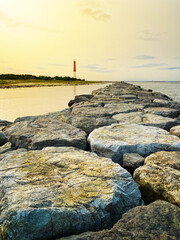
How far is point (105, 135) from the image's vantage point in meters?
2.71

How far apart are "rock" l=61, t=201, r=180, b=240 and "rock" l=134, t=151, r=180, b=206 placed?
262 millimetres

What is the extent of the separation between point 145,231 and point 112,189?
393 mm

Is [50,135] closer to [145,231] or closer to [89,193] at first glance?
[89,193]

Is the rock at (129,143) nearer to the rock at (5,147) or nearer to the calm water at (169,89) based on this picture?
the rock at (5,147)

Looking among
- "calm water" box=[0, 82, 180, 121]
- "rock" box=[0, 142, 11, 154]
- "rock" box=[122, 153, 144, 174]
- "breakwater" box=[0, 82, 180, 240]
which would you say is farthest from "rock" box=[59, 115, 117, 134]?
"calm water" box=[0, 82, 180, 121]

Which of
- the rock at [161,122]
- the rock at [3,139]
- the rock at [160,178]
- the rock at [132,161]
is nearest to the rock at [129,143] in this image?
the rock at [132,161]

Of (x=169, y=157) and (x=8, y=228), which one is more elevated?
(x=169, y=157)

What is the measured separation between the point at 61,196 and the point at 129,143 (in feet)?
4.08

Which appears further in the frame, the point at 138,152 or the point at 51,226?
the point at 138,152

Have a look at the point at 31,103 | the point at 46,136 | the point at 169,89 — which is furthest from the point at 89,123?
the point at 169,89

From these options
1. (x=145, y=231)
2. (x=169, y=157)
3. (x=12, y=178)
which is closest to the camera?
(x=145, y=231)

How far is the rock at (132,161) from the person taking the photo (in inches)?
82.8

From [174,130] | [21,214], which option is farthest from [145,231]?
[174,130]

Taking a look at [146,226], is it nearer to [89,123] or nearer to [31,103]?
[89,123]
